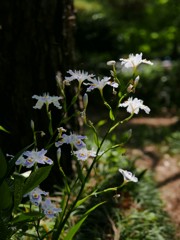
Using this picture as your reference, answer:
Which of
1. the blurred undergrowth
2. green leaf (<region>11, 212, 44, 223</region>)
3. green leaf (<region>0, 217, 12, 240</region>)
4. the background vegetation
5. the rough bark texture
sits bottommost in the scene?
green leaf (<region>0, 217, 12, 240</region>)

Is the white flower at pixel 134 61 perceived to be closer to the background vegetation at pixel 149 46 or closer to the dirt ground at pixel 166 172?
the dirt ground at pixel 166 172

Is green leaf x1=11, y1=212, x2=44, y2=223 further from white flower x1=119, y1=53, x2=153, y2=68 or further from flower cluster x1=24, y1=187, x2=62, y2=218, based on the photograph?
white flower x1=119, y1=53, x2=153, y2=68

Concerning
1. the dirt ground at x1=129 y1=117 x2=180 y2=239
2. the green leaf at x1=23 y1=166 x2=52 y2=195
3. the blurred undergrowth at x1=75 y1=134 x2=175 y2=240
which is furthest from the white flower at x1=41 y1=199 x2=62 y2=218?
the dirt ground at x1=129 y1=117 x2=180 y2=239

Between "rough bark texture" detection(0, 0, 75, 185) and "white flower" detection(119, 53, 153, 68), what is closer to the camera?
"white flower" detection(119, 53, 153, 68)

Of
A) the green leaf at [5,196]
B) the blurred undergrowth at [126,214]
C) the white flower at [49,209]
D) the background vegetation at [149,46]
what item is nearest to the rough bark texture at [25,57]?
the blurred undergrowth at [126,214]

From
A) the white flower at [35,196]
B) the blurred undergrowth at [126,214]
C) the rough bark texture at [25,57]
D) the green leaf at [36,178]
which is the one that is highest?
the rough bark texture at [25,57]

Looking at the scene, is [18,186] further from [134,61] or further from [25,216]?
[134,61]

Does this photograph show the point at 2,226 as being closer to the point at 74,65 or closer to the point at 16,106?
the point at 16,106
